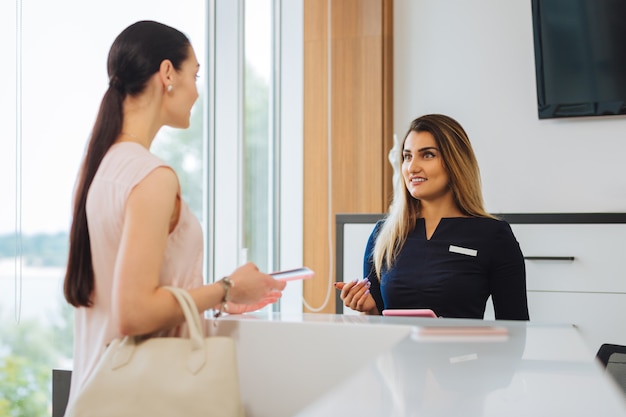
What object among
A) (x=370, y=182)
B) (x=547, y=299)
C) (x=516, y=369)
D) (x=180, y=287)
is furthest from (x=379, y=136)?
(x=516, y=369)

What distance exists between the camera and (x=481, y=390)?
32.6 inches

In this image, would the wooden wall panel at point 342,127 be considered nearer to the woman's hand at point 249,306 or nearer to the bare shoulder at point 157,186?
the woman's hand at point 249,306

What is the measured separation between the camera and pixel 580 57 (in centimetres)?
379

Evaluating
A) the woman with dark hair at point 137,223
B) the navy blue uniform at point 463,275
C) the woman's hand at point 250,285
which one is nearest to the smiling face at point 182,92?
the woman with dark hair at point 137,223

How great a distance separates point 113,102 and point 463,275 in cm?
118

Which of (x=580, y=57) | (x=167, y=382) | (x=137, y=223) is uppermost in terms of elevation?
(x=580, y=57)

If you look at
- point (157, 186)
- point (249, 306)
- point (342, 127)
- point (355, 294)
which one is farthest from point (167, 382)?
point (342, 127)

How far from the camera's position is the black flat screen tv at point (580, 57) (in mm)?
3750

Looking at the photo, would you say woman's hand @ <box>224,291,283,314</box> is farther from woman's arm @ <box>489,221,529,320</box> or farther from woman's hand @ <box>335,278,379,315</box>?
woman's arm @ <box>489,221,529,320</box>

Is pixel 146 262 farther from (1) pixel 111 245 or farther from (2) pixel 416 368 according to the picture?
(2) pixel 416 368

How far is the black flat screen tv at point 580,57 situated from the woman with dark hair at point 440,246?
156 cm

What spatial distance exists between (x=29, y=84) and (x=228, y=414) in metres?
1.25

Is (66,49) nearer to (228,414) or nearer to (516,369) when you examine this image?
(228,414)

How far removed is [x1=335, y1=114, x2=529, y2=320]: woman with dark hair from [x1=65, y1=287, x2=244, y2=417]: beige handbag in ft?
3.50
